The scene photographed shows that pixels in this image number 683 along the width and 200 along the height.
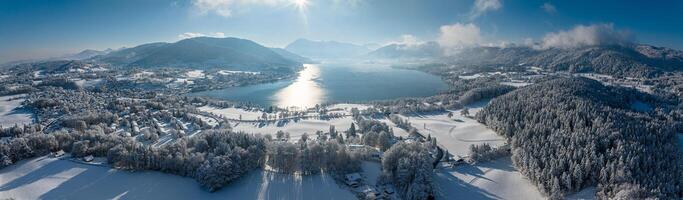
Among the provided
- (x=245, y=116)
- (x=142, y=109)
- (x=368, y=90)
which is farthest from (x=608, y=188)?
(x=368, y=90)

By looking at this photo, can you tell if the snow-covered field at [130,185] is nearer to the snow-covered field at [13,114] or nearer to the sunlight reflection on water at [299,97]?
the snow-covered field at [13,114]

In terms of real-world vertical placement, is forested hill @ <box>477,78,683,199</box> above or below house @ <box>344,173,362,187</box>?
above

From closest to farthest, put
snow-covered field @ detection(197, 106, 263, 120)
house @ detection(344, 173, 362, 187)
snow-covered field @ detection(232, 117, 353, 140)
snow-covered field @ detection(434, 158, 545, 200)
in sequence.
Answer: snow-covered field @ detection(434, 158, 545, 200) → house @ detection(344, 173, 362, 187) → snow-covered field @ detection(232, 117, 353, 140) → snow-covered field @ detection(197, 106, 263, 120)

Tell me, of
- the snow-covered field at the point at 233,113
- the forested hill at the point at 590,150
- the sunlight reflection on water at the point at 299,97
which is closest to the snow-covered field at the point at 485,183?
the forested hill at the point at 590,150

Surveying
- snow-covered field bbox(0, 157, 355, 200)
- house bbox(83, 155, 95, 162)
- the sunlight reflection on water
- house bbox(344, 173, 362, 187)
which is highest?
the sunlight reflection on water

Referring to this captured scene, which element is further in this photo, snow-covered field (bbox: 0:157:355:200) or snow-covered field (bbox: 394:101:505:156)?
snow-covered field (bbox: 394:101:505:156)

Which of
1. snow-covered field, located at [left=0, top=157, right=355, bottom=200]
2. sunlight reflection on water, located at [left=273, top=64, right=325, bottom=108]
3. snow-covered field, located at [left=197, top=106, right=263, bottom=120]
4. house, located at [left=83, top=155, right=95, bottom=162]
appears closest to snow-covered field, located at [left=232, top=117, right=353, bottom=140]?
snow-covered field, located at [left=197, top=106, right=263, bottom=120]

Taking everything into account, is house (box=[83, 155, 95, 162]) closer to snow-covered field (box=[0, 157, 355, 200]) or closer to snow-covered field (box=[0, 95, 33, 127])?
snow-covered field (box=[0, 157, 355, 200])
